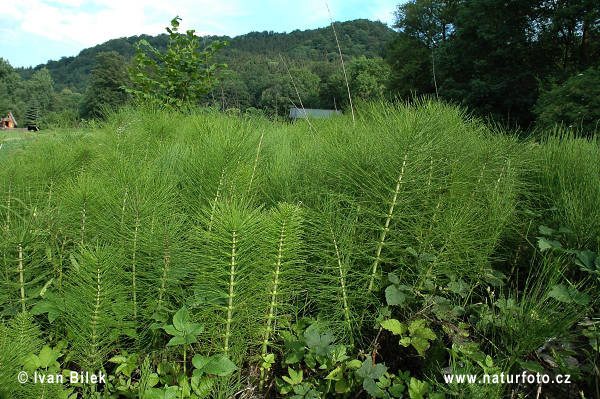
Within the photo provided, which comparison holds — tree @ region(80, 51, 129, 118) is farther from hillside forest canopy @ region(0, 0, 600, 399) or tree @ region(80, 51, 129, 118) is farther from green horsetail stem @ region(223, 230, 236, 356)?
green horsetail stem @ region(223, 230, 236, 356)

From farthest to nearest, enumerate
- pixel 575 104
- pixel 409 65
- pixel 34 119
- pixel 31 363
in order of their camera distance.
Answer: pixel 409 65
pixel 575 104
pixel 34 119
pixel 31 363

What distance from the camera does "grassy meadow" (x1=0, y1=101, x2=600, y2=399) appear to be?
3.56ft

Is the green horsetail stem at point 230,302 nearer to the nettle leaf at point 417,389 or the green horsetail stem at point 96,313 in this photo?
the green horsetail stem at point 96,313

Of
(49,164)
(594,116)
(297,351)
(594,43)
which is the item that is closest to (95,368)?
(297,351)

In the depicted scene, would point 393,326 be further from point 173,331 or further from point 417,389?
point 173,331

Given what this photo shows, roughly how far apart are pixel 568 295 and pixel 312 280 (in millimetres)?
846

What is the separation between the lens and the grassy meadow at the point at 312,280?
3.56 feet

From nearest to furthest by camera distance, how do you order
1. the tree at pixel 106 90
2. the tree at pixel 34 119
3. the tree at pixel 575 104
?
the tree at pixel 34 119 < the tree at pixel 106 90 < the tree at pixel 575 104

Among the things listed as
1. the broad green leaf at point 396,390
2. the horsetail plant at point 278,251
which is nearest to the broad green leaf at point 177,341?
the horsetail plant at point 278,251

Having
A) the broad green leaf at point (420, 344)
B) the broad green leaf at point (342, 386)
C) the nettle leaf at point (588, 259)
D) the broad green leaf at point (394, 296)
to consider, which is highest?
the nettle leaf at point (588, 259)

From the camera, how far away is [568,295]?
Result: 110 cm

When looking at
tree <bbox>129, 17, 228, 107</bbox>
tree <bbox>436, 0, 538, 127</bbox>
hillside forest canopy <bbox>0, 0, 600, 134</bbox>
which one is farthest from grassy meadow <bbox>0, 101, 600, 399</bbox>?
tree <bbox>436, 0, 538, 127</bbox>

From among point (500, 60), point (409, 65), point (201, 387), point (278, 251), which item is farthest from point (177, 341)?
point (409, 65)

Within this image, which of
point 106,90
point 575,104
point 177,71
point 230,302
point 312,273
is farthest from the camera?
point 106,90
